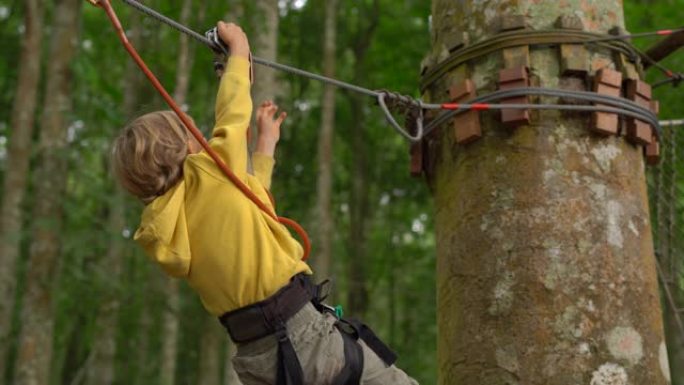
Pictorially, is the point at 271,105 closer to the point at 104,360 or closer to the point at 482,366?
the point at 482,366

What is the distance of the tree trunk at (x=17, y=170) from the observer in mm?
9281

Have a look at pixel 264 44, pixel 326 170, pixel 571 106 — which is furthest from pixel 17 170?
pixel 571 106

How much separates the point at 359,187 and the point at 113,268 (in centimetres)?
548

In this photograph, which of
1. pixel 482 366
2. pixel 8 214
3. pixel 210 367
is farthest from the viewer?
pixel 210 367

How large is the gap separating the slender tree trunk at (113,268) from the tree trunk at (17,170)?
42.9 inches

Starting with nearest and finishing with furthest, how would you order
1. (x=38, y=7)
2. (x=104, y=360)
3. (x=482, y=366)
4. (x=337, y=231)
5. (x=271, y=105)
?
1. (x=482, y=366)
2. (x=271, y=105)
3. (x=38, y=7)
4. (x=104, y=360)
5. (x=337, y=231)

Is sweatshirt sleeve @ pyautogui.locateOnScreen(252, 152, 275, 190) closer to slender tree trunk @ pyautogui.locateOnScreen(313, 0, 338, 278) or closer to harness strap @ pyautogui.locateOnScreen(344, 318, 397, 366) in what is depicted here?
harness strap @ pyautogui.locateOnScreen(344, 318, 397, 366)

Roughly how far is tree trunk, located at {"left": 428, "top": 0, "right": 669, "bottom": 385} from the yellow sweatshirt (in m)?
0.48

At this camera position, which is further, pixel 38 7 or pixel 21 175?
pixel 38 7

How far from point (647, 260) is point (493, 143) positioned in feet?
1.70

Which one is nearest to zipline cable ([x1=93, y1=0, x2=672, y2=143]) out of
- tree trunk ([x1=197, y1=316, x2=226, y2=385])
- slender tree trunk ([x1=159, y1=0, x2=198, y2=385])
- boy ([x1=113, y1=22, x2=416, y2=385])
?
boy ([x1=113, y1=22, x2=416, y2=385])

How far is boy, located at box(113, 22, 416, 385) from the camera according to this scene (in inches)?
86.8

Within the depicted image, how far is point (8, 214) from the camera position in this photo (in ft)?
31.1

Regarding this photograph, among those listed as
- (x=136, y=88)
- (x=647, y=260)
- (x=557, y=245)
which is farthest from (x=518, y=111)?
(x=136, y=88)
